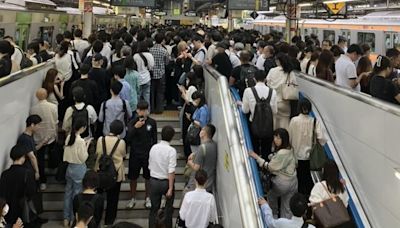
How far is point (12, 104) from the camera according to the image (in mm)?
5801

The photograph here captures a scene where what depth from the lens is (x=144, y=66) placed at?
785cm

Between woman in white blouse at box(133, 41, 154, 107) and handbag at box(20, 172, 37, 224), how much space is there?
9.02 ft

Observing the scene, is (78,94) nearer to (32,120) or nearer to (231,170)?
(32,120)

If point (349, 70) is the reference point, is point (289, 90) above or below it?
below

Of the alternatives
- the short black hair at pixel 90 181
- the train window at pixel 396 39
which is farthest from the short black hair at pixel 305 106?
the train window at pixel 396 39

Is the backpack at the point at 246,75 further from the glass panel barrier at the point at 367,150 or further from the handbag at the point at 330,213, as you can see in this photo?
the handbag at the point at 330,213

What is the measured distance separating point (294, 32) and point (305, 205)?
13813 mm

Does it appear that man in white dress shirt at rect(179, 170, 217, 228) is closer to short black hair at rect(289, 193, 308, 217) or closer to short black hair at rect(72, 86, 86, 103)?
short black hair at rect(289, 193, 308, 217)

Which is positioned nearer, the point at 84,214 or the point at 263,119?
the point at 84,214

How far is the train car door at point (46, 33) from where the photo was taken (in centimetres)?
1591

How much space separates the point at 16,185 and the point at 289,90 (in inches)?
137

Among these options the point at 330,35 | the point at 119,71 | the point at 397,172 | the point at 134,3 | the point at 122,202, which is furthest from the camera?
the point at 330,35

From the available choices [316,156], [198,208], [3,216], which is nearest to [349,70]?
[316,156]

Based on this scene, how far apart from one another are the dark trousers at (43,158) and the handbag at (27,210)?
0.95 m
